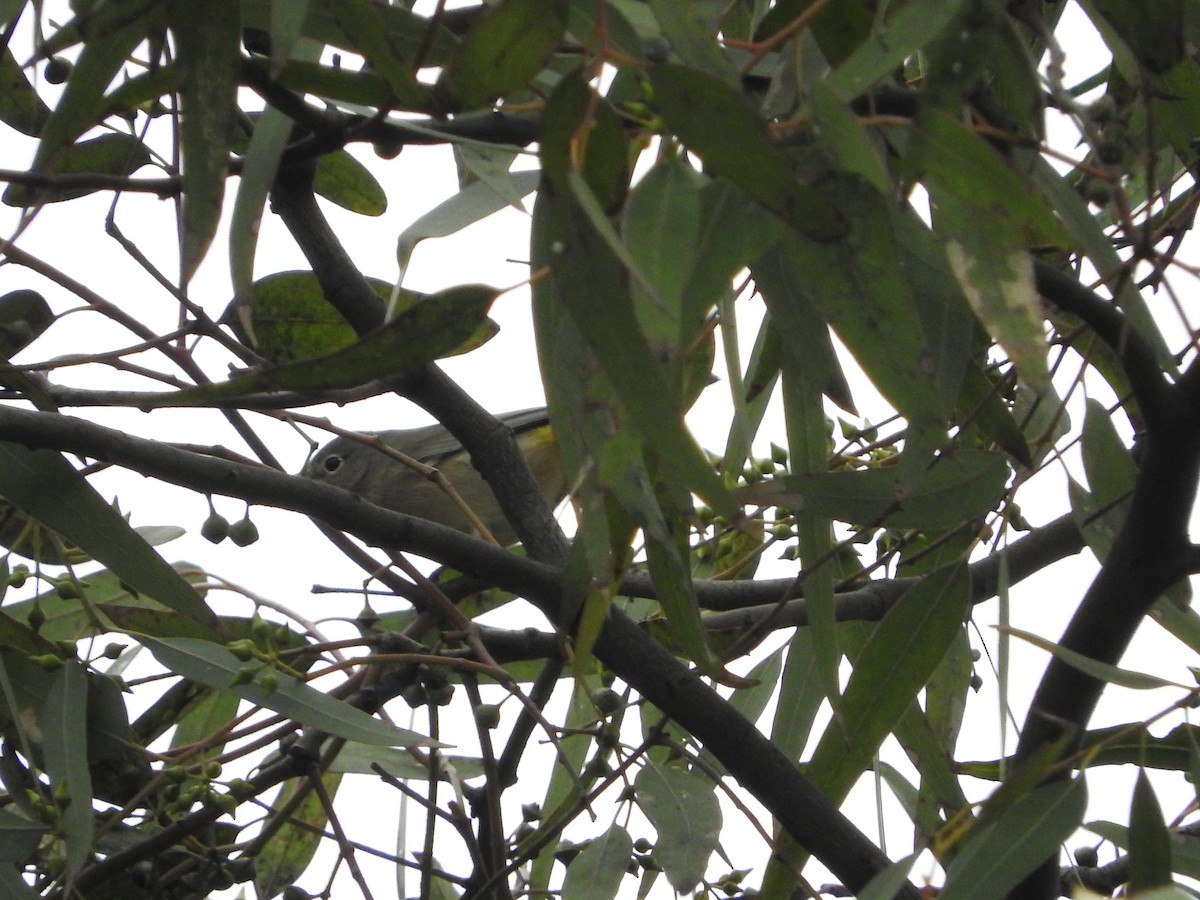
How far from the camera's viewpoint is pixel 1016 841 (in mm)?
1290

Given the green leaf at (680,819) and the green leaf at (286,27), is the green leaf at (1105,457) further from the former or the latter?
the green leaf at (286,27)

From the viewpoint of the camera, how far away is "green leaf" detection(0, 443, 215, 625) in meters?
1.71

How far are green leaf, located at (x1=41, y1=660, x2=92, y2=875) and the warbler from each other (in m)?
2.34

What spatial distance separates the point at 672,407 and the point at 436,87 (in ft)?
1.13

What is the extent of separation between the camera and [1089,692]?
4.53 ft

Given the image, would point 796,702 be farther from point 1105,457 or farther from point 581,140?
point 581,140

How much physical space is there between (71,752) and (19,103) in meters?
0.99

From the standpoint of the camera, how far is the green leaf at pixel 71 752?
162 centimetres

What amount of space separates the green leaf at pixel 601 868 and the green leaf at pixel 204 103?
108cm

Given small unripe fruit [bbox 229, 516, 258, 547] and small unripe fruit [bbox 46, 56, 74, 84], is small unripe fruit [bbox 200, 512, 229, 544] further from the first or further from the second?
small unripe fruit [bbox 46, 56, 74, 84]

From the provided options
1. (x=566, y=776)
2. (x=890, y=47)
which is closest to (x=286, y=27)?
(x=890, y=47)

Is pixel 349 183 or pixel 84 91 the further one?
pixel 349 183

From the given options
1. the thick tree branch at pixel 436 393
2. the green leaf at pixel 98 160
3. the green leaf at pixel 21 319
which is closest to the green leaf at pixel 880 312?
the thick tree branch at pixel 436 393

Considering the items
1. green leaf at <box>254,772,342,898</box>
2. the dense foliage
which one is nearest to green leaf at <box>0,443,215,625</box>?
the dense foliage
